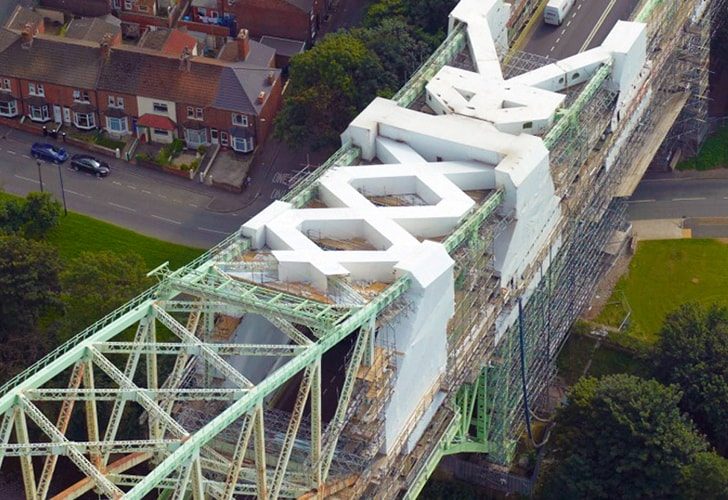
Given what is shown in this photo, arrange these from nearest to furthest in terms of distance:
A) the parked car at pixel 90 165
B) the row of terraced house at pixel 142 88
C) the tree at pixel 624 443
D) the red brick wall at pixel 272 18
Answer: the tree at pixel 624 443 → the parked car at pixel 90 165 → the row of terraced house at pixel 142 88 → the red brick wall at pixel 272 18

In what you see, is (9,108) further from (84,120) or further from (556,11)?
(556,11)

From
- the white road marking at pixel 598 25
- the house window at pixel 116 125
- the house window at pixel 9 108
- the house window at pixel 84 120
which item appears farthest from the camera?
the house window at pixel 9 108

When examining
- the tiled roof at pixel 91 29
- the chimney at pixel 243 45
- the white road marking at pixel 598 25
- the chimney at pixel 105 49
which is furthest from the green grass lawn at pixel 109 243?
the white road marking at pixel 598 25

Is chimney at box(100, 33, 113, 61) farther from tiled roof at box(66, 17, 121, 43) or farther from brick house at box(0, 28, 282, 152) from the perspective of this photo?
tiled roof at box(66, 17, 121, 43)

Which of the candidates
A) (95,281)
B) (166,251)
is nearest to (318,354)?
(95,281)

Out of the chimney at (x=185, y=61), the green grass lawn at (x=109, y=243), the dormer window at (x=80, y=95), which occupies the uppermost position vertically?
the chimney at (x=185, y=61)

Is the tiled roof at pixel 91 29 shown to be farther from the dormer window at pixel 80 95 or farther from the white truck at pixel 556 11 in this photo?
the white truck at pixel 556 11

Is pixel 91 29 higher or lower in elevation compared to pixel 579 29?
lower

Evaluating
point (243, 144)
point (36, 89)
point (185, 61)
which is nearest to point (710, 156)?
point (243, 144)
